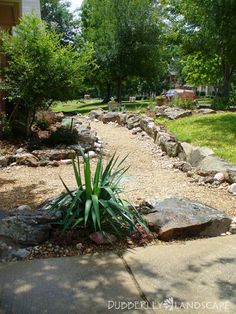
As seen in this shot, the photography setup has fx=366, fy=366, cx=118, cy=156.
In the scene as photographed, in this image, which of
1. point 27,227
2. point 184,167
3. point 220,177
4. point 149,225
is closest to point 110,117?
point 184,167

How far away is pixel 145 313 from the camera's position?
2271mm

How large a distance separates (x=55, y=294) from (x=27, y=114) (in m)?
7.07

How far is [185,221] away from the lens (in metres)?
3.50

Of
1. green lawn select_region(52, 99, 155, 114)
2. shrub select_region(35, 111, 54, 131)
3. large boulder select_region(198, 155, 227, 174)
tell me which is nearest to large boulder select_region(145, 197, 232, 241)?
large boulder select_region(198, 155, 227, 174)

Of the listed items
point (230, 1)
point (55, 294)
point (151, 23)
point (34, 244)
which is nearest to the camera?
point (55, 294)

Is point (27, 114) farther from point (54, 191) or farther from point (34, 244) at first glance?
point (34, 244)

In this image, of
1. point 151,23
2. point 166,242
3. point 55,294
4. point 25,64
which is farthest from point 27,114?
point 151,23

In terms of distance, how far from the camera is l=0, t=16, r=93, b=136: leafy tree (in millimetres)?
7652

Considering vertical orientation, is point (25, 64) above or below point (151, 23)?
below

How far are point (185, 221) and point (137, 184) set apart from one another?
1.82m

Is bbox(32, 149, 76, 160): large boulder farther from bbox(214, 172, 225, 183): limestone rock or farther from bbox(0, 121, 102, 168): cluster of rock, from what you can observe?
bbox(214, 172, 225, 183): limestone rock

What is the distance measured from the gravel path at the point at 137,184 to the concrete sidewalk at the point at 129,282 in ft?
3.86

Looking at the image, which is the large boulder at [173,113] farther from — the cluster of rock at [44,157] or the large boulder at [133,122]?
the cluster of rock at [44,157]

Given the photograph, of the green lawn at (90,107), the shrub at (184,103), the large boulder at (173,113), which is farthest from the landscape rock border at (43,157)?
the shrub at (184,103)
